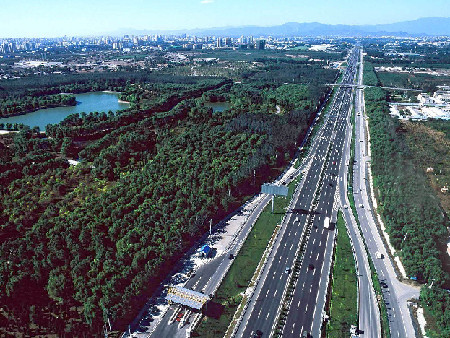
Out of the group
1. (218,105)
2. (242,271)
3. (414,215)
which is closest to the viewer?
(242,271)

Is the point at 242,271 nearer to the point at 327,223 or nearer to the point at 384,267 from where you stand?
the point at 327,223

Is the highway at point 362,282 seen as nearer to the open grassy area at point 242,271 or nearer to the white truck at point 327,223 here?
the white truck at point 327,223

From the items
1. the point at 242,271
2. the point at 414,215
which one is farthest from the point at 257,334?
the point at 414,215

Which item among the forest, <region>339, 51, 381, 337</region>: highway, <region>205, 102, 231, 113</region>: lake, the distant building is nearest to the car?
<region>339, 51, 381, 337</region>: highway

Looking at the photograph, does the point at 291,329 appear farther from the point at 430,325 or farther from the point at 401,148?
the point at 401,148

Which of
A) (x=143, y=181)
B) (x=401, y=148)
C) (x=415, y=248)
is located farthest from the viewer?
(x=401, y=148)

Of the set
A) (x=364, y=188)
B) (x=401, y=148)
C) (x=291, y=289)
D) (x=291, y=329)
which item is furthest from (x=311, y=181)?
(x=291, y=329)
